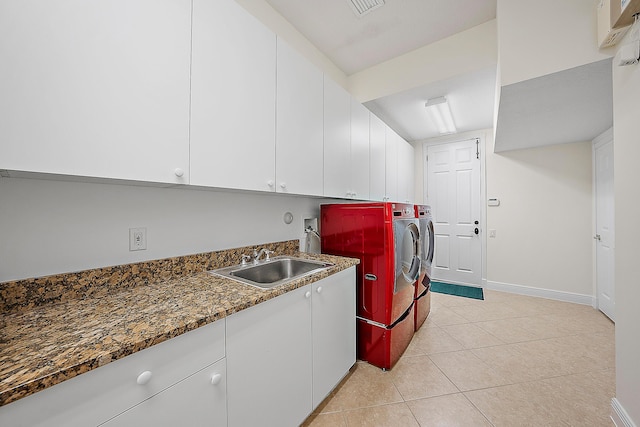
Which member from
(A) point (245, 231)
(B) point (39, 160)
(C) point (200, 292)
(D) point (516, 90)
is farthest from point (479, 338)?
(B) point (39, 160)

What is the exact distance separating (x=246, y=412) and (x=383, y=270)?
1.17 m

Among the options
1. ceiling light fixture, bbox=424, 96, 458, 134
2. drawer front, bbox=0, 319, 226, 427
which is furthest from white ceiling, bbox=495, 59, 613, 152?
drawer front, bbox=0, 319, 226, 427

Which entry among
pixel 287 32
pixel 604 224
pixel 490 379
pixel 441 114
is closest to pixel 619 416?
pixel 490 379

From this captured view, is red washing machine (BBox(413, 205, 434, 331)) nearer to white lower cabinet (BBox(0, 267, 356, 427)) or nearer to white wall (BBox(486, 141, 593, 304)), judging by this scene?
white lower cabinet (BBox(0, 267, 356, 427))

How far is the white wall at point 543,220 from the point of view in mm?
3172

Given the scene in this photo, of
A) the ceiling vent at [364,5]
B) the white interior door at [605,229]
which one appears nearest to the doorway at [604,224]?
the white interior door at [605,229]

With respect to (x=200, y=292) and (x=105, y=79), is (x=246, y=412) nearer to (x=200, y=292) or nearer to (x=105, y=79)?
(x=200, y=292)

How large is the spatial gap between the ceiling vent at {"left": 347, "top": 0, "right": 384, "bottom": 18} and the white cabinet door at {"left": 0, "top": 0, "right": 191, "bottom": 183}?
1.41m

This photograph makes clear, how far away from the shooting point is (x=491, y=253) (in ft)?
12.5

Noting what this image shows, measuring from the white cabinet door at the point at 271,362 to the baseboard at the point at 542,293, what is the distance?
12.2ft

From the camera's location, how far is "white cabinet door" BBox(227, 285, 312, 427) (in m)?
0.96

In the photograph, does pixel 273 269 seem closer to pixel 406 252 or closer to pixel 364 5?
pixel 406 252

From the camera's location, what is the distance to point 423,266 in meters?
2.48

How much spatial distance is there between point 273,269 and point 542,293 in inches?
156
